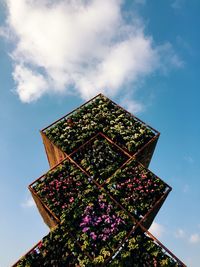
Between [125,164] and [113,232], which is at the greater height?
[125,164]

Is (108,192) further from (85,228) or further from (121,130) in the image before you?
(121,130)

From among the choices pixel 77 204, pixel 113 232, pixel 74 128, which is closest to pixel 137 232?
pixel 113 232

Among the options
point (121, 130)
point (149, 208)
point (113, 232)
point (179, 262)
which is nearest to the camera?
point (179, 262)

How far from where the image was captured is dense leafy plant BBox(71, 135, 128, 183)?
12203mm

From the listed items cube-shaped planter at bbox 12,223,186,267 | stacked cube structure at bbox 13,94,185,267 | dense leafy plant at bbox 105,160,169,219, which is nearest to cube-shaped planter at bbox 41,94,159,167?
stacked cube structure at bbox 13,94,185,267

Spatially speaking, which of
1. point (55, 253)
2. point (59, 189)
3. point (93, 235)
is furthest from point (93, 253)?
point (59, 189)

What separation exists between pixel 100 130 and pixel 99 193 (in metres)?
3.40

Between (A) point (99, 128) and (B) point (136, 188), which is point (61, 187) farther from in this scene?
(A) point (99, 128)

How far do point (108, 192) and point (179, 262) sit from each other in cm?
336

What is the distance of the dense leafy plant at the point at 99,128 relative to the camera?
1323 centimetres

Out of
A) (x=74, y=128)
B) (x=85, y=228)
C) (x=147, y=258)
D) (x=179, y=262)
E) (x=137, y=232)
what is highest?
(x=74, y=128)

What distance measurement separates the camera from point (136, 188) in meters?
11.6

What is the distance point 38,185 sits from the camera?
11969 millimetres

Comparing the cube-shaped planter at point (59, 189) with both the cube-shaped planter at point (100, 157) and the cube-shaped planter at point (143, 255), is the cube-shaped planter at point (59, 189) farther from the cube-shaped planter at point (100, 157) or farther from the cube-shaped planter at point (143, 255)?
the cube-shaped planter at point (143, 255)
